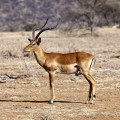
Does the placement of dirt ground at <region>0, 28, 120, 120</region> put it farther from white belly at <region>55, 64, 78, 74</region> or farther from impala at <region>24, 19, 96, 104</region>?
white belly at <region>55, 64, 78, 74</region>

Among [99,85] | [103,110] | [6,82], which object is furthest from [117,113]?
[6,82]

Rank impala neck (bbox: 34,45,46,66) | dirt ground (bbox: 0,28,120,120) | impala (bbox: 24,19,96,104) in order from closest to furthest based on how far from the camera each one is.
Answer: dirt ground (bbox: 0,28,120,120)
impala (bbox: 24,19,96,104)
impala neck (bbox: 34,45,46,66)

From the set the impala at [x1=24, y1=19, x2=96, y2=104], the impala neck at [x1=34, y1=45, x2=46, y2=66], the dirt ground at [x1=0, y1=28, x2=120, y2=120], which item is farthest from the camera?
the impala neck at [x1=34, y1=45, x2=46, y2=66]

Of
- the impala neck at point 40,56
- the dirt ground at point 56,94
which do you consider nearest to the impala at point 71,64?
the impala neck at point 40,56

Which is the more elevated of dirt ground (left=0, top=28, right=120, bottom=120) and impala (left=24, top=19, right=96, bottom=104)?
impala (left=24, top=19, right=96, bottom=104)

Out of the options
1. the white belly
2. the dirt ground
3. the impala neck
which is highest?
the impala neck

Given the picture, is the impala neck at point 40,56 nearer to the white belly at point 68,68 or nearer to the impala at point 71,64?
the impala at point 71,64

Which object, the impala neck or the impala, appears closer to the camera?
the impala

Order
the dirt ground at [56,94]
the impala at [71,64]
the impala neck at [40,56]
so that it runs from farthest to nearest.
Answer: the impala neck at [40,56], the impala at [71,64], the dirt ground at [56,94]

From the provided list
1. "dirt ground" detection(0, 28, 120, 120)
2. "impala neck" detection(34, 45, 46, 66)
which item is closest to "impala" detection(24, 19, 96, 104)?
"impala neck" detection(34, 45, 46, 66)

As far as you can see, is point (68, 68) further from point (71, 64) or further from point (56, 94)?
point (56, 94)

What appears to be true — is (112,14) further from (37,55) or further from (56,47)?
(37,55)

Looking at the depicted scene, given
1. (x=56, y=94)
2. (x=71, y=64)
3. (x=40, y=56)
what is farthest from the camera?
(x=56, y=94)

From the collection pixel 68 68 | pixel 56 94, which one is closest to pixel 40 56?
pixel 68 68
